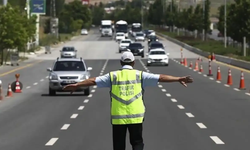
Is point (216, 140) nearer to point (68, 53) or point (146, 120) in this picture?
point (146, 120)

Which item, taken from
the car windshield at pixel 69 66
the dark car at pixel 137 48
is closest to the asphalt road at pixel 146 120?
the car windshield at pixel 69 66

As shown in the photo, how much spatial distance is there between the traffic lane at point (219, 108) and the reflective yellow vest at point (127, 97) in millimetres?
5223

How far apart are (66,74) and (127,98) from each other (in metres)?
19.5

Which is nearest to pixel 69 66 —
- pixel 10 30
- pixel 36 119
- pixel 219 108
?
pixel 219 108

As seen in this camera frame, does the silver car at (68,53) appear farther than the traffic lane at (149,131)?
Yes

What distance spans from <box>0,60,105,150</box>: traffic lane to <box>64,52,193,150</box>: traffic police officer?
5.30m

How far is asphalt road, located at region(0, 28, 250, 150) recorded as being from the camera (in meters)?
14.0

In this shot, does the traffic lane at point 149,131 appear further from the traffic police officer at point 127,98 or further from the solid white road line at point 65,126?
the traffic police officer at point 127,98

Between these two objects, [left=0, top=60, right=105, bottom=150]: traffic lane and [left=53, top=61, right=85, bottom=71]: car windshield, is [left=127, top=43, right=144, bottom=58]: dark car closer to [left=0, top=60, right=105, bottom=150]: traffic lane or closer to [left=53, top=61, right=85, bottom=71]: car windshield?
[left=53, top=61, right=85, bottom=71]: car windshield

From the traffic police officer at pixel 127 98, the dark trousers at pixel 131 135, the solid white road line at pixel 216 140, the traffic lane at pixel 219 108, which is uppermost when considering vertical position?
the traffic police officer at pixel 127 98

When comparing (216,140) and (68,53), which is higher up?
(216,140)

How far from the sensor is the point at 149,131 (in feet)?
52.2

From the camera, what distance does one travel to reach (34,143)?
14.1 meters

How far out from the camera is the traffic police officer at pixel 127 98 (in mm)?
8281
